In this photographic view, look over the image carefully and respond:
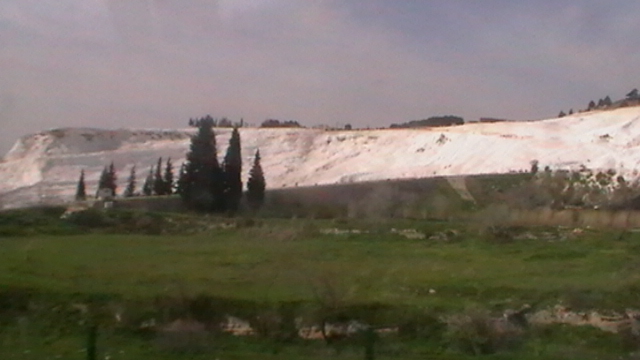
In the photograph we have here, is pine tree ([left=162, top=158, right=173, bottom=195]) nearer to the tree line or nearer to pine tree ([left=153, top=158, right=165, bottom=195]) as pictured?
pine tree ([left=153, top=158, right=165, bottom=195])

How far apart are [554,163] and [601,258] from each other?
3210 centimetres

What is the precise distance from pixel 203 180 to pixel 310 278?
22426 millimetres

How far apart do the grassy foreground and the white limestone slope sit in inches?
978

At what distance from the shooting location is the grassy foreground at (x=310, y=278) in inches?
480

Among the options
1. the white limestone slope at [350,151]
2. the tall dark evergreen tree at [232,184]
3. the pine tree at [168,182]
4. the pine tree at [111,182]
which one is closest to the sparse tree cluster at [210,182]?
the tall dark evergreen tree at [232,184]

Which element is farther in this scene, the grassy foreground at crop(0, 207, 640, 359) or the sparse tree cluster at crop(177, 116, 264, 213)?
the sparse tree cluster at crop(177, 116, 264, 213)

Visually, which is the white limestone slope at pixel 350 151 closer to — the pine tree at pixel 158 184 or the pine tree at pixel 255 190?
the pine tree at pixel 158 184

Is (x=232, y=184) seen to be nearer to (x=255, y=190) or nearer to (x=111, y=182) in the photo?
(x=255, y=190)

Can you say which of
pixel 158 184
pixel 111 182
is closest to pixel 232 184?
pixel 158 184

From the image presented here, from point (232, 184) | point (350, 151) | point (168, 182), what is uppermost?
point (350, 151)

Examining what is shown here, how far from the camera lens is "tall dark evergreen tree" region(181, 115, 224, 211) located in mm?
36938

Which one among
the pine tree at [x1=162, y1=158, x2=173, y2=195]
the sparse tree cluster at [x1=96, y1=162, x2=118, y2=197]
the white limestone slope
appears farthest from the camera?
the white limestone slope

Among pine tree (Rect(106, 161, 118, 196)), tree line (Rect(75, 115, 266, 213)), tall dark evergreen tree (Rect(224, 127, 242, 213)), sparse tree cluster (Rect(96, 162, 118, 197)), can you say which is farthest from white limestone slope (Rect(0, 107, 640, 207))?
tall dark evergreen tree (Rect(224, 127, 242, 213))

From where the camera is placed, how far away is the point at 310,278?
1592cm
